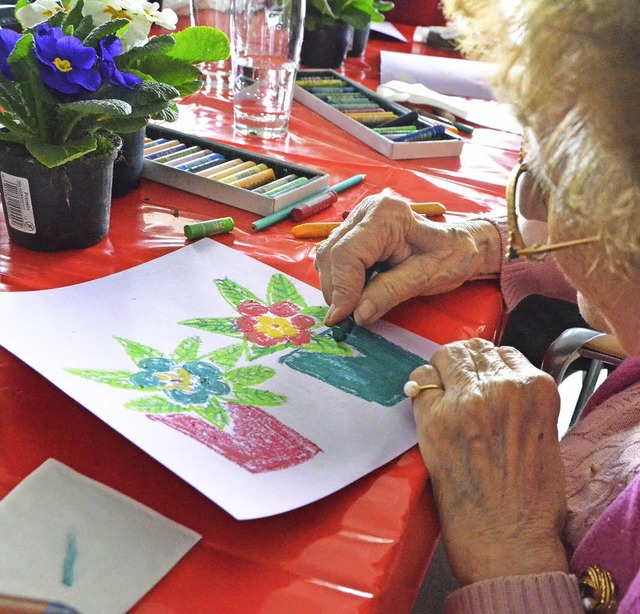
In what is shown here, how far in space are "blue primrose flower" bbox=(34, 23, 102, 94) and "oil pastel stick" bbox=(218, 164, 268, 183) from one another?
343 millimetres

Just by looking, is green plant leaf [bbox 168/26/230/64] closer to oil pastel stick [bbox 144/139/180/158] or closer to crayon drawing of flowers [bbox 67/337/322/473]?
oil pastel stick [bbox 144/139/180/158]

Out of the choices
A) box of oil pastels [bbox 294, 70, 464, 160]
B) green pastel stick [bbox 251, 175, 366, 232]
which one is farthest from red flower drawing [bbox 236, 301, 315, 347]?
box of oil pastels [bbox 294, 70, 464, 160]

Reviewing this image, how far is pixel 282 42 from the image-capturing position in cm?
140

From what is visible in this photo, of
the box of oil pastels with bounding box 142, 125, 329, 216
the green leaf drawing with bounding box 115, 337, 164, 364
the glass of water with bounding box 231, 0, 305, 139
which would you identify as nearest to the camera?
the green leaf drawing with bounding box 115, 337, 164, 364

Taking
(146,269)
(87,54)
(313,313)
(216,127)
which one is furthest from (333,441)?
(216,127)

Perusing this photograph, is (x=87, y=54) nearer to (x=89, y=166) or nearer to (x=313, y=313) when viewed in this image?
(x=89, y=166)

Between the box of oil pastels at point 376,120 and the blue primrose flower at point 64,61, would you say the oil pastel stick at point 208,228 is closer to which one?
the blue primrose flower at point 64,61

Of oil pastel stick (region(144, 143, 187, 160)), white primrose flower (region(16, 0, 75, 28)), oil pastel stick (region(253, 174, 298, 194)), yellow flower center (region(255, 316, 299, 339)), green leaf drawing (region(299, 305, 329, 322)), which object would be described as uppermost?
white primrose flower (region(16, 0, 75, 28))

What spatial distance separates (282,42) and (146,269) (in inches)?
28.3

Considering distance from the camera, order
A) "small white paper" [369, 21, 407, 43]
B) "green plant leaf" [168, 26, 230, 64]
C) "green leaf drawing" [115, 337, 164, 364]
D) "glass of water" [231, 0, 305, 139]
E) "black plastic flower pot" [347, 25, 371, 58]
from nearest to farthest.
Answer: "green leaf drawing" [115, 337, 164, 364], "green plant leaf" [168, 26, 230, 64], "glass of water" [231, 0, 305, 139], "black plastic flower pot" [347, 25, 371, 58], "small white paper" [369, 21, 407, 43]

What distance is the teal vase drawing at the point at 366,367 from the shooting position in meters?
0.73

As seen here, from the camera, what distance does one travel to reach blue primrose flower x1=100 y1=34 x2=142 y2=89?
2.64 feet

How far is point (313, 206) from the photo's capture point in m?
1.11

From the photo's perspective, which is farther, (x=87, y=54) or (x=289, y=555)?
(x=87, y=54)
